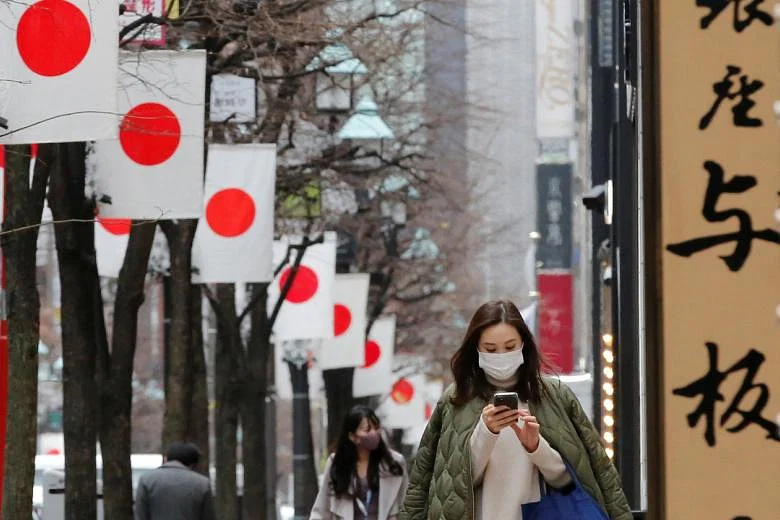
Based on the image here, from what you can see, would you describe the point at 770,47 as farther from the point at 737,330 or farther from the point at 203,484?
the point at 203,484

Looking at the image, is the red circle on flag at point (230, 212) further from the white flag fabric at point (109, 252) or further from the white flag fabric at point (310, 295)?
the white flag fabric at point (310, 295)

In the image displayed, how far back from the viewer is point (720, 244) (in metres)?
4.78

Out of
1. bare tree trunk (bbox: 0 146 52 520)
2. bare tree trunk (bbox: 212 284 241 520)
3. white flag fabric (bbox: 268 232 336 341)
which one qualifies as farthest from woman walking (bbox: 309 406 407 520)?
bare tree trunk (bbox: 212 284 241 520)

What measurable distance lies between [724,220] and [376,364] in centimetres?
3150

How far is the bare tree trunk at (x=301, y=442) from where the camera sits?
32188 mm

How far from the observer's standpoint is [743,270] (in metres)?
4.78

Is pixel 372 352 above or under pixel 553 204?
under

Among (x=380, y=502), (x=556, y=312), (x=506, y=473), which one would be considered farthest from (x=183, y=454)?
(x=556, y=312)

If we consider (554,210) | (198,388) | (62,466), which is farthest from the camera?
(554,210)

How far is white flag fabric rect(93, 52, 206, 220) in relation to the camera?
14898 mm

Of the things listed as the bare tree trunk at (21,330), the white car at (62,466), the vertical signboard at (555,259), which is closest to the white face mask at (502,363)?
the bare tree trunk at (21,330)

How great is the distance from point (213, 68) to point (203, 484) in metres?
4.57

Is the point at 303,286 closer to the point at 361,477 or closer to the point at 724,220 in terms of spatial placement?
the point at 361,477

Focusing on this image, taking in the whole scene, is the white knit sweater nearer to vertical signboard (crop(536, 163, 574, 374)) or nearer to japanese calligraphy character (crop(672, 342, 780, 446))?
japanese calligraphy character (crop(672, 342, 780, 446))
